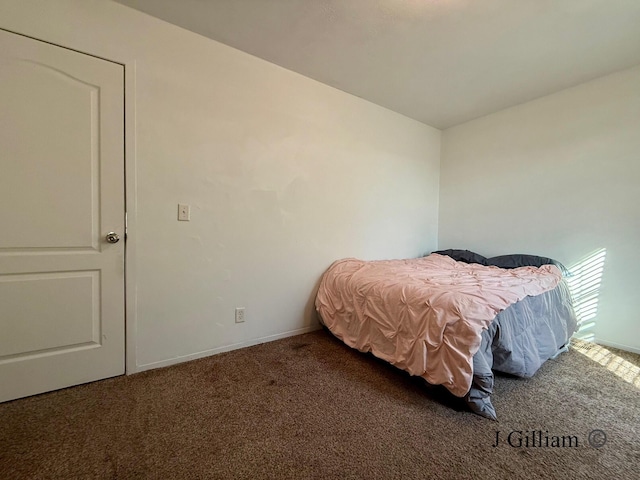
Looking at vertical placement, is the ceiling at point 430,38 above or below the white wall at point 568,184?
above

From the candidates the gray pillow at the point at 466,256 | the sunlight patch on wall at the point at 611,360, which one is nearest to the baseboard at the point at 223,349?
the gray pillow at the point at 466,256

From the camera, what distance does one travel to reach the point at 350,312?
2.30m

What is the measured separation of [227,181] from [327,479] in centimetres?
194

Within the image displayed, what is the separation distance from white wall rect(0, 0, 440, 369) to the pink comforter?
0.43 m

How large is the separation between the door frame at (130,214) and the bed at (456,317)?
4.74 ft

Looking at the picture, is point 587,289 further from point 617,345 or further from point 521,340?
point 521,340

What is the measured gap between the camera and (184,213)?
6.65 feet

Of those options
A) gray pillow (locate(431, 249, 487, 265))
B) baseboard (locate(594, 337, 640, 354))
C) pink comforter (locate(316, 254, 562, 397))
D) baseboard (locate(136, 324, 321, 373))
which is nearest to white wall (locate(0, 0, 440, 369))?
baseboard (locate(136, 324, 321, 373))

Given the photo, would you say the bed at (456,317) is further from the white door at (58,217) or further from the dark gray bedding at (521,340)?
the white door at (58,217)

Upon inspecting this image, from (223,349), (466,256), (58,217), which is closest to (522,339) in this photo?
(466,256)

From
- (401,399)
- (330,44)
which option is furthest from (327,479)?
(330,44)

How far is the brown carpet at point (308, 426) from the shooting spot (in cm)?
117

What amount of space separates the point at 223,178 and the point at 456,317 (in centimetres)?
187

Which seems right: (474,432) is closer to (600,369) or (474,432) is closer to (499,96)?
(600,369)
